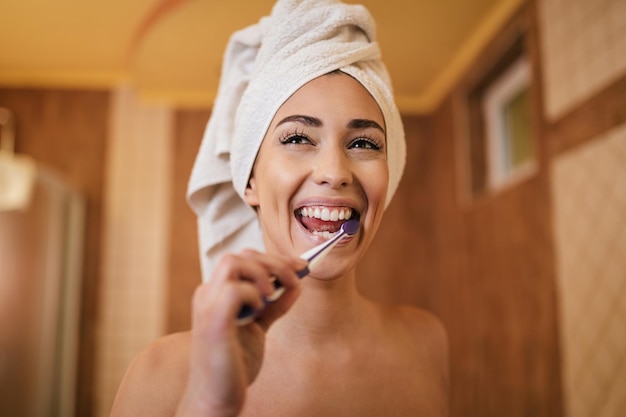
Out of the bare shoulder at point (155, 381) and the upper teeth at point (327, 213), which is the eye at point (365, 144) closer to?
the upper teeth at point (327, 213)

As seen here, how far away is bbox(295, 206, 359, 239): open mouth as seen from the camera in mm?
609

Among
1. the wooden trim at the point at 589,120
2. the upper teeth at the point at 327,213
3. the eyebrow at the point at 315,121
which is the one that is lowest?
the upper teeth at the point at 327,213

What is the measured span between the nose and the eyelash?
29 millimetres

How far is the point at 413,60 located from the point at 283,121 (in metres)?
0.32

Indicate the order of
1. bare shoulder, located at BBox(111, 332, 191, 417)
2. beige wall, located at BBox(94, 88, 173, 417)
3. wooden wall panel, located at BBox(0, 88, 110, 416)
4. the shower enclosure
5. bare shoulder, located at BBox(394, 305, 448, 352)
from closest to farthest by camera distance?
bare shoulder, located at BBox(111, 332, 191, 417) < bare shoulder, located at BBox(394, 305, 448, 352) < the shower enclosure < beige wall, located at BBox(94, 88, 173, 417) < wooden wall panel, located at BBox(0, 88, 110, 416)

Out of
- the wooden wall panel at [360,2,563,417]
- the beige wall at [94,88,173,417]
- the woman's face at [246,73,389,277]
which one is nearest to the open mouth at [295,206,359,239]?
the woman's face at [246,73,389,277]

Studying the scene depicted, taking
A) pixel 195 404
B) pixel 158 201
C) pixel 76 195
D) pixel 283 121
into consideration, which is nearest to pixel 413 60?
pixel 283 121

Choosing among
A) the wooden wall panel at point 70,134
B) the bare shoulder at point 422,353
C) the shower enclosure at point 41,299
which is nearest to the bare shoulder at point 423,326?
the bare shoulder at point 422,353

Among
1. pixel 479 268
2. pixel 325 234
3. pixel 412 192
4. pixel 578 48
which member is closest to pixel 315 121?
pixel 325 234

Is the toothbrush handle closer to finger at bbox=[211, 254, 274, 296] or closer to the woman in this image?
finger at bbox=[211, 254, 274, 296]

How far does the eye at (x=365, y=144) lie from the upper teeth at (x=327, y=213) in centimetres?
8

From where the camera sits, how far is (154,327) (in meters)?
1.04

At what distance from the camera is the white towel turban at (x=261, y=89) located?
2.10 feet

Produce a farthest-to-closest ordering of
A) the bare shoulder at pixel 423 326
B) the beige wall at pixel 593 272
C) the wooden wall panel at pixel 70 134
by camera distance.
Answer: the wooden wall panel at pixel 70 134, the beige wall at pixel 593 272, the bare shoulder at pixel 423 326
